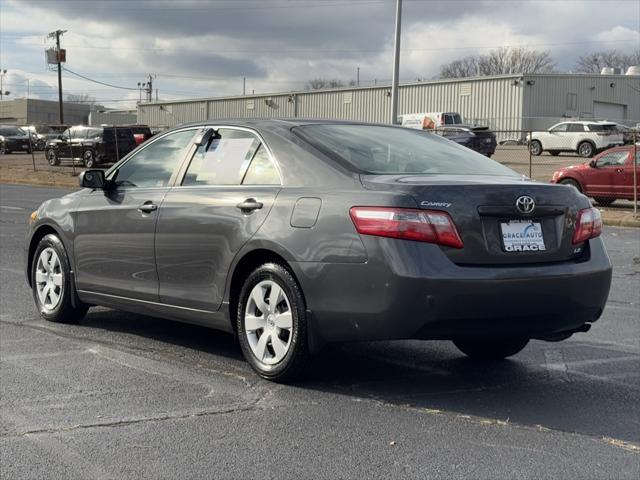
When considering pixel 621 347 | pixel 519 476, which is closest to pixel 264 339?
pixel 519 476

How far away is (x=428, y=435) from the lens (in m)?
4.17

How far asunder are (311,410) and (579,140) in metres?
34.6

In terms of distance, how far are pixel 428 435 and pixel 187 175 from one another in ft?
8.30

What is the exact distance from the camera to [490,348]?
5695 millimetres

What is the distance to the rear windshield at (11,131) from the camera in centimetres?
4828

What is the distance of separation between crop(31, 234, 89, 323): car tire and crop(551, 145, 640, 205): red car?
15.5 m

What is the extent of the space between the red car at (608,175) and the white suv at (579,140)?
52.2ft

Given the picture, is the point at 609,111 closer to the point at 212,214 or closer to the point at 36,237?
the point at 36,237

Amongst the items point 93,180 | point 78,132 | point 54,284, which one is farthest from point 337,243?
point 78,132

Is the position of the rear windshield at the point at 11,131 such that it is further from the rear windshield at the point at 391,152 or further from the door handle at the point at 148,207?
the rear windshield at the point at 391,152

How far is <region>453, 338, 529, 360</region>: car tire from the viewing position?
5625mm

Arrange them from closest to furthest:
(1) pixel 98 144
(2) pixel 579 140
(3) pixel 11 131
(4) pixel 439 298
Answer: (4) pixel 439 298, (1) pixel 98 144, (2) pixel 579 140, (3) pixel 11 131

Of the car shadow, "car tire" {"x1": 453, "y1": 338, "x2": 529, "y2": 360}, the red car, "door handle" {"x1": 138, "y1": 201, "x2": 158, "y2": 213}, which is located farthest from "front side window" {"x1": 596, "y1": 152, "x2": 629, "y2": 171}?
"door handle" {"x1": 138, "y1": 201, "x2": 158, "y2": 213}

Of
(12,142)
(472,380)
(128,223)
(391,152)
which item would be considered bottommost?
(472,380)
